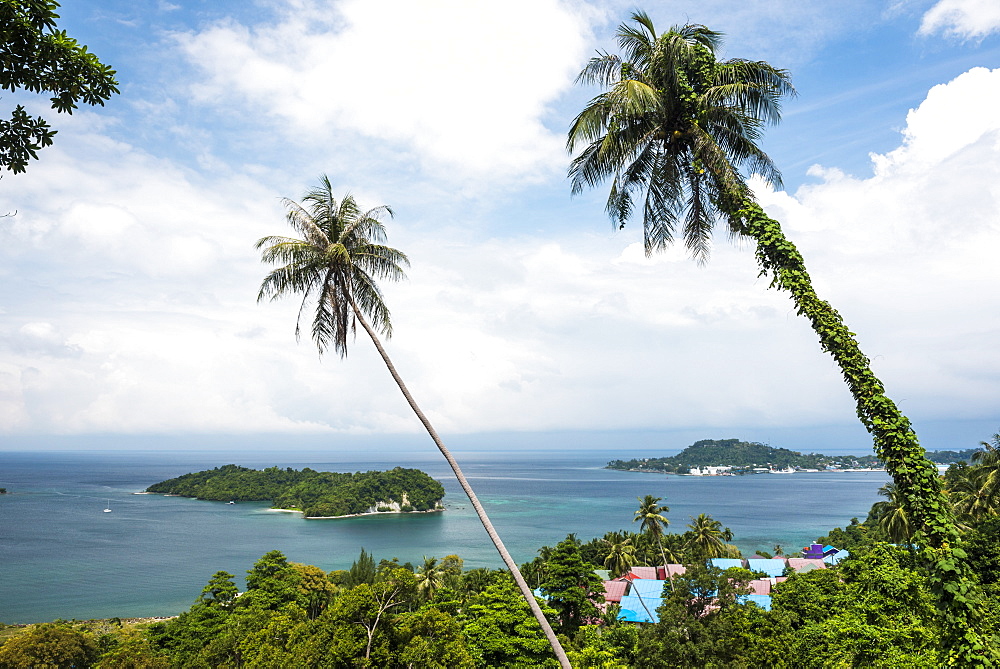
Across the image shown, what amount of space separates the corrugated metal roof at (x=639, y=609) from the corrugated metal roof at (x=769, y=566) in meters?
9.34

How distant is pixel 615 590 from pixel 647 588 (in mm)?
2695

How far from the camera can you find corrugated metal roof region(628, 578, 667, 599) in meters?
28.7

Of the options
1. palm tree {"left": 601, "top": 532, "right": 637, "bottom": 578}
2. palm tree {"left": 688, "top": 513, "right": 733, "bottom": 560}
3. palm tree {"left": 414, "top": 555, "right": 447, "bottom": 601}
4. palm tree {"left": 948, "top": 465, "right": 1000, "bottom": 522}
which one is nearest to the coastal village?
palm tree {"left": 601, "top": 532, "right": 637, "bottom": 578}

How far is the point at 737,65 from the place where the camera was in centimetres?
923

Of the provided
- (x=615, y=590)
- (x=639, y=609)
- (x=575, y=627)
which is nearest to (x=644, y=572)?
(x=615, y=590)

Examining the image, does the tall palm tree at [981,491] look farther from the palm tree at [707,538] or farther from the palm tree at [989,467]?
the palm tree at [707,538]

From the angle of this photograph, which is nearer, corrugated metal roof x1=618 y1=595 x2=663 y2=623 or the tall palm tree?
the tall palm tree

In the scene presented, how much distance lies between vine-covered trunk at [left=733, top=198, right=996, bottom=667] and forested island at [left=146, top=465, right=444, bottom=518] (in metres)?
102

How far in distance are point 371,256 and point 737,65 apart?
25.0 ft

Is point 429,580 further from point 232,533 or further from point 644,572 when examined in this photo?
point 232,533

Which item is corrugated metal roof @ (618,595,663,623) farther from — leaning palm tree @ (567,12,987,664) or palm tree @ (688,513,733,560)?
leaning palm tree @ (567,12,987,664)

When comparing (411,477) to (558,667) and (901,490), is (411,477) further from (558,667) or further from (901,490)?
(901,490)

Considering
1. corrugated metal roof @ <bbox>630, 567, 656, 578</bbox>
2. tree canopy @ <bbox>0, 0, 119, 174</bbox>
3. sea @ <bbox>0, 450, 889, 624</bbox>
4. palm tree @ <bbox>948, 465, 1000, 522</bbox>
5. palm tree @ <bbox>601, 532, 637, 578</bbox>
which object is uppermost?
tree canopy @ <bbox>0, 0, 119, 174</bbox>

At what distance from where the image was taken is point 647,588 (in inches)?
1163
